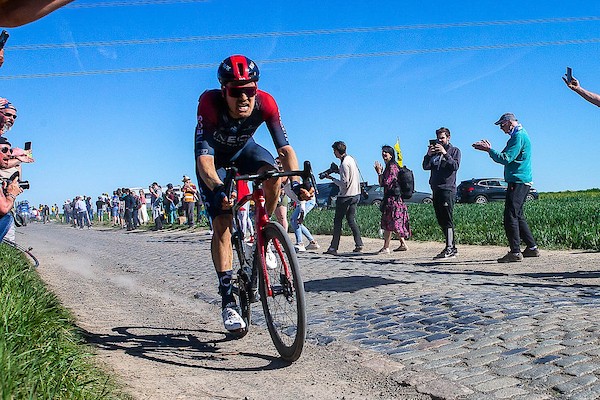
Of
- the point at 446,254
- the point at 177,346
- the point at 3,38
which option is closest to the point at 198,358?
the point at 177,346

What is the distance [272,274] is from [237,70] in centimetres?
145

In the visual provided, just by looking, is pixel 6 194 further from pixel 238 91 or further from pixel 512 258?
pixel 512 258

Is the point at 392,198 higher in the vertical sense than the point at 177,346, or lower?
higher

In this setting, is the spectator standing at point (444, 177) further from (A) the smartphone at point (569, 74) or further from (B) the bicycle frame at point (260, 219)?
(B) the bicycle frame at point (260, 219)

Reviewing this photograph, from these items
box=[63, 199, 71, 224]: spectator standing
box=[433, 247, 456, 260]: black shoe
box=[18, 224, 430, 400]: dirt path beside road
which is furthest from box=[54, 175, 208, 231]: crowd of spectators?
box=[18, 224, 430, 400]: dirt path beside road

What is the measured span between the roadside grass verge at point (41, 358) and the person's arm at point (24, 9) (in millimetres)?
1398

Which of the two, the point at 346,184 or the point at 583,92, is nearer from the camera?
the point at 583,92

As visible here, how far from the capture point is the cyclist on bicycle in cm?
468

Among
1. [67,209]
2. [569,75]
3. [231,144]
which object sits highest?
[67,209]

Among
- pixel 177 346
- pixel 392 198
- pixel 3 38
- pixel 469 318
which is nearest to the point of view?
pixel 3 38

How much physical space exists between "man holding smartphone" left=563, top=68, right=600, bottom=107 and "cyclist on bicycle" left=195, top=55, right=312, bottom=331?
12.6 feet

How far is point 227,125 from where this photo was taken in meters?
4.86

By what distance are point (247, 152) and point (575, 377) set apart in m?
2.76

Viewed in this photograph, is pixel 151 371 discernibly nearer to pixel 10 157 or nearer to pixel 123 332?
pixel 123 332
